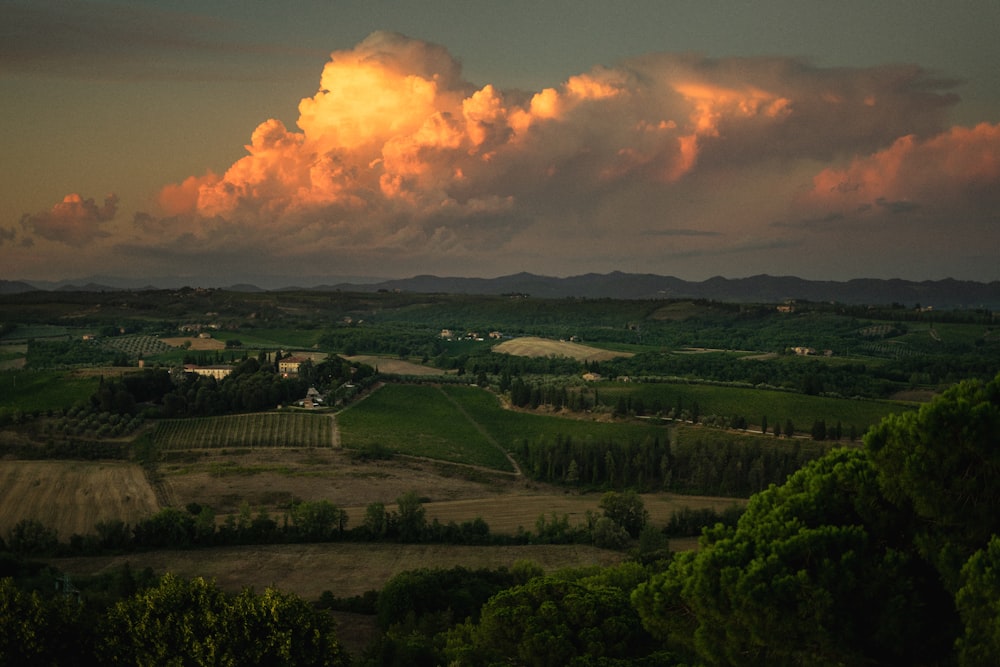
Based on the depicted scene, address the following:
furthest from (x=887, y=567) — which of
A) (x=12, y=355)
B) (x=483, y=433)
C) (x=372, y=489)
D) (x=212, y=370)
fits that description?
(x=12, y=355)

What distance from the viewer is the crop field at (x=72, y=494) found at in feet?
182

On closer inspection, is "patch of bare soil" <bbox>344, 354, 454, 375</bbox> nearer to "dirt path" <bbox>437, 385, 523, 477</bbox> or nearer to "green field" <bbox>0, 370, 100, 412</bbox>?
"dirt path" <bbox>437, 385, 523, 477</bbox>

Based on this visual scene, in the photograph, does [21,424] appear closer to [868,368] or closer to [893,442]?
[893,442]

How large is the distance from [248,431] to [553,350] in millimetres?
78056

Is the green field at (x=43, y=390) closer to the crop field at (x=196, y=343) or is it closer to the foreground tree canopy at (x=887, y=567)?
the crop field at (x=196, y=343)

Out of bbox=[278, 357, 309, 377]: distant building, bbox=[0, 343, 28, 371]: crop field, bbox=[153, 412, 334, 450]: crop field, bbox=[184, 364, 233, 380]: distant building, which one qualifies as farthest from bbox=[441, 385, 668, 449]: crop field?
bbox=[0, 343, 28, 371]: crop field

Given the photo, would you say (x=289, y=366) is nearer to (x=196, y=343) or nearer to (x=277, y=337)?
(x=196, y=343)

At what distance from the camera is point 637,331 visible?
198000mm

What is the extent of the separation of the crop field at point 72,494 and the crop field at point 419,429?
846 inches

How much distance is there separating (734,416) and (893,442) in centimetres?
7422

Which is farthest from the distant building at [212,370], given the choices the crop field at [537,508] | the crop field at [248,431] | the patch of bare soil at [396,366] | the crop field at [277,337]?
the crop field at [537,508]

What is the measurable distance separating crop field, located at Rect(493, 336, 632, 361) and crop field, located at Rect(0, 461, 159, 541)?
286 ft

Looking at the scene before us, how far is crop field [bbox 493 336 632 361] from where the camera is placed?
14638 cm

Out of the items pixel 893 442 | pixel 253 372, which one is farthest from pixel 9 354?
pixel 893 442
